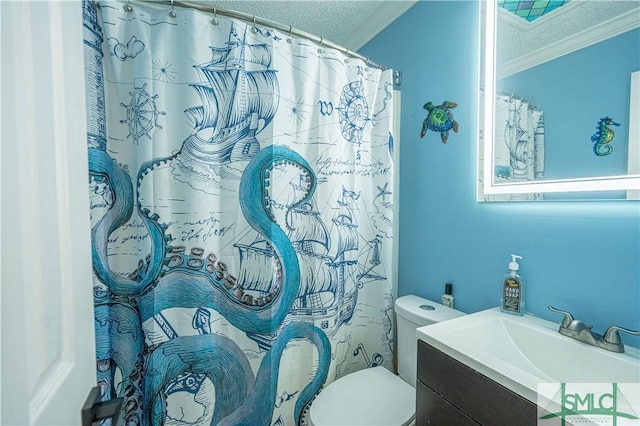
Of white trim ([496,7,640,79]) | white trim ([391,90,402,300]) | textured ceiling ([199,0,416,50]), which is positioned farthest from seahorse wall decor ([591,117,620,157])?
textured ceiling ([199,0,416,50])

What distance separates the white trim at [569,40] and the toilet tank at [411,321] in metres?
1.08

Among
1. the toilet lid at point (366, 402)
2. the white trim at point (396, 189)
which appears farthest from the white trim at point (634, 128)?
the toilet lid at point (366, 402)

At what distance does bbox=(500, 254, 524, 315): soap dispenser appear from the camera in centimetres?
109

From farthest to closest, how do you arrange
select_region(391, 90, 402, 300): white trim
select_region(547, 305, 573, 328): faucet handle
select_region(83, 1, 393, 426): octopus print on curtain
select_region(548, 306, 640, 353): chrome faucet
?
1. select_region(391, 90, 402, 300): white trim
2. select_region(83, 1, 393, 426): octopus print on curtain
3. select_region(547, 305, 573, 328): faucet handle
4. select_region(548, 306, 640, 353): chrome faucet

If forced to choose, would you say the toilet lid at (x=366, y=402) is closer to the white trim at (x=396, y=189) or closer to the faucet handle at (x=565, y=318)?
the white trim at (x=396, y=189)

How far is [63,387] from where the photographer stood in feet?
1.39

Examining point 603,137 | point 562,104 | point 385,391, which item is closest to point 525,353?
point 385,391

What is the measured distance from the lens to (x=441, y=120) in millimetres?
1447

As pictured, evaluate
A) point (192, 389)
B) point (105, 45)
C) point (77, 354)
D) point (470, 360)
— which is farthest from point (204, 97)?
point (470, 360)

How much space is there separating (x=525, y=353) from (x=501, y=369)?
1.22ft

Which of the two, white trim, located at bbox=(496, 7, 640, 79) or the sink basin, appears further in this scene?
white trim, located at bbox=(496, 7, 640, 79)

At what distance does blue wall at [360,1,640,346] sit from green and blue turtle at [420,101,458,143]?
0.03 metres

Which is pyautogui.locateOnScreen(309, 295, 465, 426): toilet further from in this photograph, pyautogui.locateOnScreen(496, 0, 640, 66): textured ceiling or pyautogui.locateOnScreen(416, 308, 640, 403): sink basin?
pyautogui.locateOnScreen(496, 0, 640, 66): textured ceiling

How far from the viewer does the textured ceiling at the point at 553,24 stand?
924 millimetres
